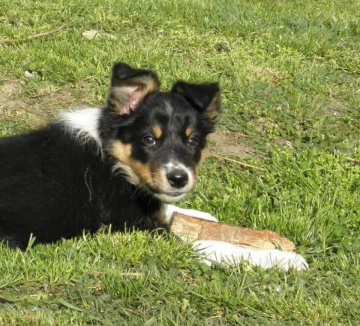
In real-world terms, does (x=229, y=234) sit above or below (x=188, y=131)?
below

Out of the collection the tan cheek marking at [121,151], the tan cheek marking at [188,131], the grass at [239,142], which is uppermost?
the tan cheek marking at [188,131]

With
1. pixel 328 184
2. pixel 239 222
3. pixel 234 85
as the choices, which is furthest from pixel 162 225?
pixel 234 85

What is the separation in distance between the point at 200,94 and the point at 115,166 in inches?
32.1

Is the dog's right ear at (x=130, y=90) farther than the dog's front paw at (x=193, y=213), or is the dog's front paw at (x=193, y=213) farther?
the dog's front paw at (x=193, y=213)

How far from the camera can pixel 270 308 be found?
161 inches

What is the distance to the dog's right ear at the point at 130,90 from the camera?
492cm

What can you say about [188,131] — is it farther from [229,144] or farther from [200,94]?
[229,144]

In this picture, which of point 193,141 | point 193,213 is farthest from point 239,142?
point 193,141

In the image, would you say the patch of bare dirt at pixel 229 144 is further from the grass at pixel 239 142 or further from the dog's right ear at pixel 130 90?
the dog's right ear at pixel 130 90

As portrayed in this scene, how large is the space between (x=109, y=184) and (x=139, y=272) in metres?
0.89

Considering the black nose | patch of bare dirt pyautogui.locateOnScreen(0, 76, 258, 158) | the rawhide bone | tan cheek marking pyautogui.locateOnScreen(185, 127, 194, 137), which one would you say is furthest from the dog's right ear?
patch of bare dirt pyautogui.locateOnScreen(0, 76, 258, 158)

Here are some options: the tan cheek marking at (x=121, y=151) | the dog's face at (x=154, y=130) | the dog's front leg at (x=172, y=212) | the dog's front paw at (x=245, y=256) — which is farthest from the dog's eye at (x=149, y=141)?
the dog's front paw at (x=245, y=256)

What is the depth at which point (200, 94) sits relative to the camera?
4.99m

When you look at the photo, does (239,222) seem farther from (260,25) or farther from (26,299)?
(260,25)
